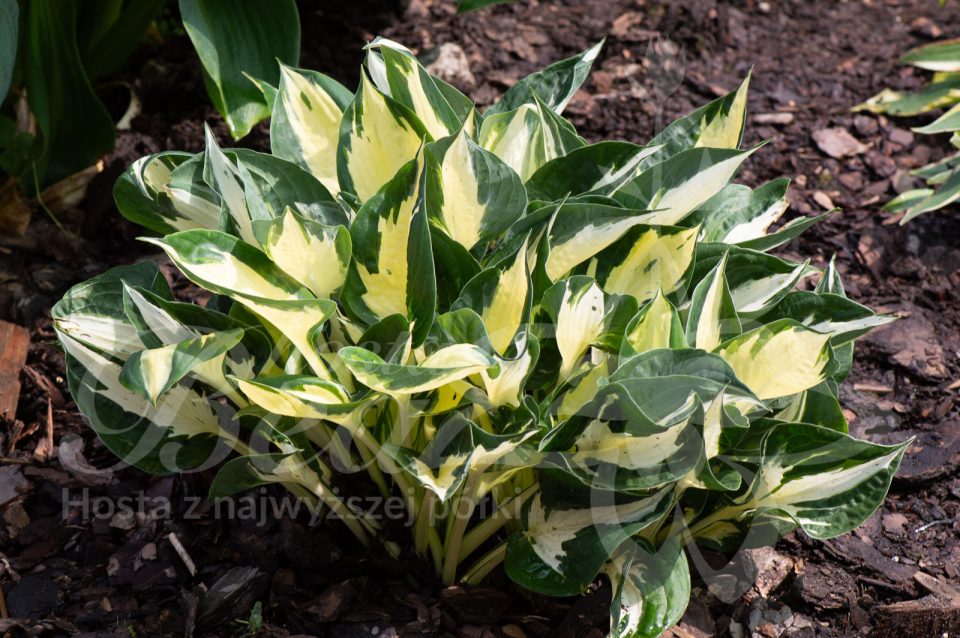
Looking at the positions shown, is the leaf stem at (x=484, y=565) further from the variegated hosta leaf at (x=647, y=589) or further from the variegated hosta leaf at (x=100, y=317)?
the variegated hosta leaf at (x=100, y=317)

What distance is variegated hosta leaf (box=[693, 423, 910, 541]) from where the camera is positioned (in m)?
1.08

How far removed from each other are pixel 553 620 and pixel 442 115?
2.26 ft

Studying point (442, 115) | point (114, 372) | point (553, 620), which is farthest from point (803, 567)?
point (114, 372)

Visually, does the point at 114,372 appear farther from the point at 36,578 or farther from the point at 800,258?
the point at 800,258

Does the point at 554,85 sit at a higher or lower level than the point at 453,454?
higher

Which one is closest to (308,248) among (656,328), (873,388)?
(656,328)

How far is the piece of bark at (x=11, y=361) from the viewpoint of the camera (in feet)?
5.13

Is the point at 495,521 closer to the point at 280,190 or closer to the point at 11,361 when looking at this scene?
the point at 280,190

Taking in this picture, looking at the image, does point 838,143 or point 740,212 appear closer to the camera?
point 740,212

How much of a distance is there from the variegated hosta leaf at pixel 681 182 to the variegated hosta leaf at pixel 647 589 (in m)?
0.39

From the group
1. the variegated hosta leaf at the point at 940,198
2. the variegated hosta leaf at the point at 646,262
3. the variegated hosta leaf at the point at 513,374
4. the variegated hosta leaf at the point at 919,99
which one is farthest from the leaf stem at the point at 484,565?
the variegated hosta leaf at the point at 919,99

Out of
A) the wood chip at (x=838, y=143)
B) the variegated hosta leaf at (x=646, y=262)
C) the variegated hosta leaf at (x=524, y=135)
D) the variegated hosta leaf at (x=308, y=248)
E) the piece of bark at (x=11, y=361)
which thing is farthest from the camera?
the wood chip at (x=838, y=143)

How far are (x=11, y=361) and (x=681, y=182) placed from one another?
1.16 meters

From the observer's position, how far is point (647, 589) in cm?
110
